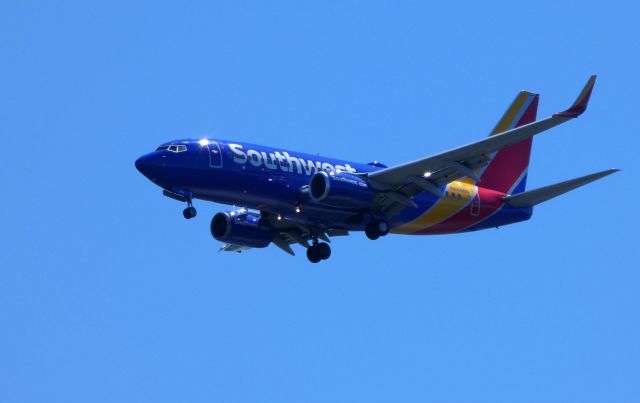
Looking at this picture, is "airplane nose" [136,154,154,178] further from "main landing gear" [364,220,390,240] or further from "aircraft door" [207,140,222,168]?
"main landing gear" [364,220,390,240]

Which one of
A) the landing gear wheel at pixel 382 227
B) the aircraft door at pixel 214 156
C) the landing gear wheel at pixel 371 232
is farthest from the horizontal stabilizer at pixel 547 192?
the aircraft door at pixel 214 156

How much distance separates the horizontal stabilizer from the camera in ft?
160

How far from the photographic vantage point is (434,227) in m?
54.2

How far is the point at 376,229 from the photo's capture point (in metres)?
51.5

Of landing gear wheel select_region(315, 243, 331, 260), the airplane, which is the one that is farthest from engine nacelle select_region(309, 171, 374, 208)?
landing gear wheel select_region(315, 243, 331, 260)

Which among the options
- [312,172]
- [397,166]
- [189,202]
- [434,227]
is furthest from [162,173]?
[434,227]

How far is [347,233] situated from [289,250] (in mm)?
2748

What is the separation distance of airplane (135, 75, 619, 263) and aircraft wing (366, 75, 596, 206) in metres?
0.04

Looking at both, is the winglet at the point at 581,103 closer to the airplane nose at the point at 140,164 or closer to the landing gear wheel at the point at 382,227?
the landing gear wheel at the point at 382,227

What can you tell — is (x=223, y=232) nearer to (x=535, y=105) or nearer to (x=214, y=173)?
(x=214, y=173)

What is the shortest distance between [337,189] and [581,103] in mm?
10015

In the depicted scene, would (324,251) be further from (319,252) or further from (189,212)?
(189,212)

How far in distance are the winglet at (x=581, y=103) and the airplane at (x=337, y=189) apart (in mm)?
A: 37

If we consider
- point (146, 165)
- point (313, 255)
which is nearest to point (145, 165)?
point (146, 165)
